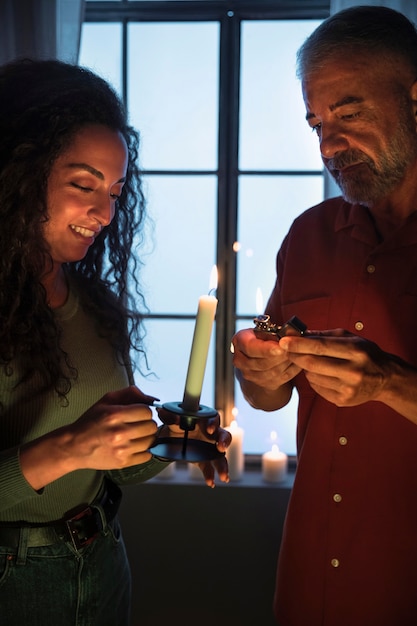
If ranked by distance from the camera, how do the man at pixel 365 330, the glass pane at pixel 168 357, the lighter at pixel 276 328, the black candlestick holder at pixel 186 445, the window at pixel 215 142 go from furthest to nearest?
the glass pane at pixel 168 357 → the window at pixel 215 142 → the man at pixel 365 330 → the lighter at pixel 276 328 → the black candlestick holder at pixel 186 445

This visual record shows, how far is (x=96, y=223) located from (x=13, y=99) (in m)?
0.32

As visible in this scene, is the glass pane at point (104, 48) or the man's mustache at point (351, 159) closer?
the man's mustache at point (351, 159)

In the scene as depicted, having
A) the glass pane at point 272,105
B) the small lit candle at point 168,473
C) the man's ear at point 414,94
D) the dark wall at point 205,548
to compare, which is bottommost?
the dark wall at point 205,548

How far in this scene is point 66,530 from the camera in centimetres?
129

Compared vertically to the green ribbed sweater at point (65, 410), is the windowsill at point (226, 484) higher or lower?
lower

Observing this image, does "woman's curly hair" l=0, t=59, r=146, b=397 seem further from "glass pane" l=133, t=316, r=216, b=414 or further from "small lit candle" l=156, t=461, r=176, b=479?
"glass pane" l=133, t=316, r=216, b=414

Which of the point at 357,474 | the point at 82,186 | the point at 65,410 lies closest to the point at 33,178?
the point at 82,186

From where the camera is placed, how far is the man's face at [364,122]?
53.9 inches

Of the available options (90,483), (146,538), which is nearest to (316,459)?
(90,483)

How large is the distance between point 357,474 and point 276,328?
48 cm

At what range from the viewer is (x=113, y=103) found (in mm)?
1443

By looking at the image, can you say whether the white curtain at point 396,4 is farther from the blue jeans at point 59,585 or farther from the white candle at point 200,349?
the blue jeans at point 59,585

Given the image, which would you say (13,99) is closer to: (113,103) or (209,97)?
(113,103)

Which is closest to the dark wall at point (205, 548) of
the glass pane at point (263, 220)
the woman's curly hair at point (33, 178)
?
the glass pane at point (263, 220)
